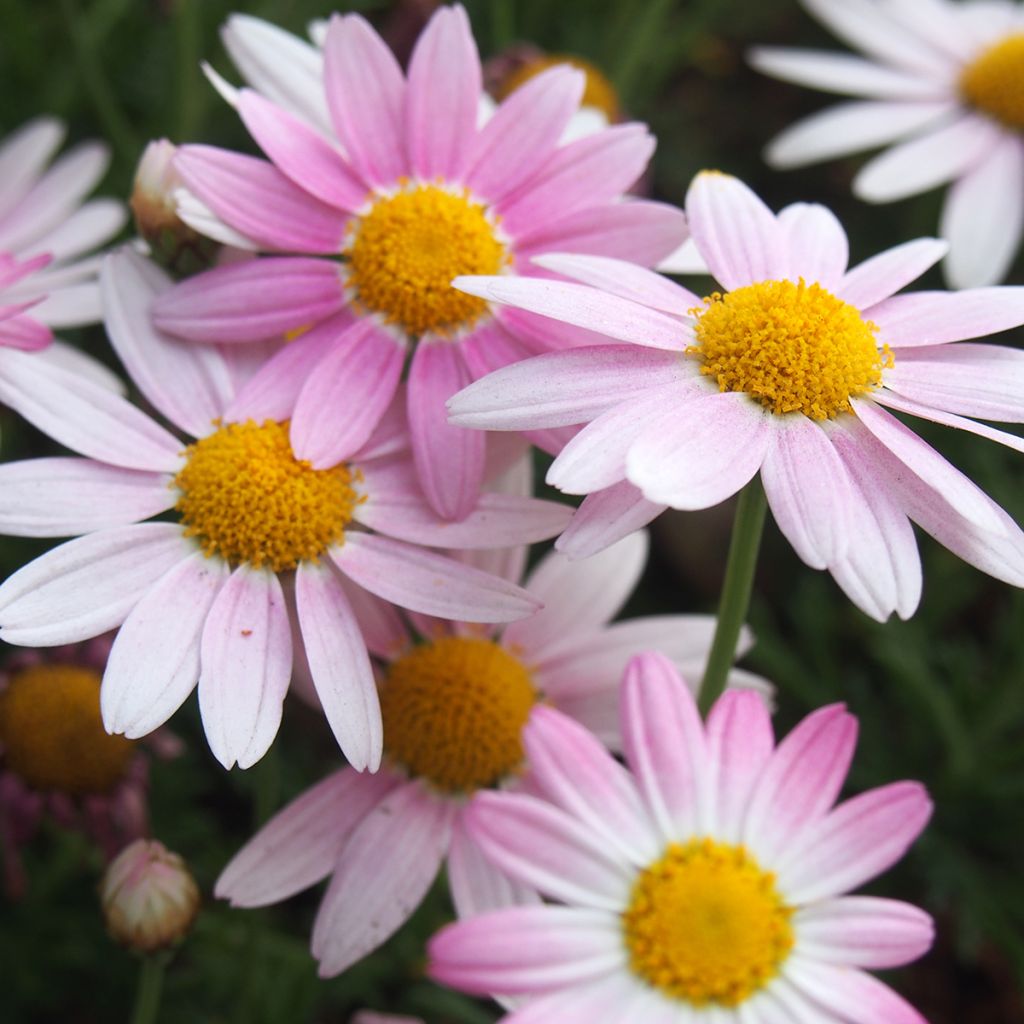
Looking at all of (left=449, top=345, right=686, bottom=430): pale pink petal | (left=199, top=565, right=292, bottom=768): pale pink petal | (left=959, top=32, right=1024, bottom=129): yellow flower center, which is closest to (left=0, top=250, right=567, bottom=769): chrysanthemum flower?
(left=199, top=565, right=292, bottom=768): pale pink petal

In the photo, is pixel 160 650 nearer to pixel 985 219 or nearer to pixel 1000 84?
pixel 985 219

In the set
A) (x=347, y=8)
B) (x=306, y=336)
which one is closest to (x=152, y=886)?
(x=306, y=336)

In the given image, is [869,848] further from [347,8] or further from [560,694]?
[347,8]

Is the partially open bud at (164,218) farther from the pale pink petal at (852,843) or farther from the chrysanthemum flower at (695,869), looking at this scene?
the pale pink petal at (852,843)

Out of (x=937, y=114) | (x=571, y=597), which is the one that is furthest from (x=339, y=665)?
(x=937, y=114)

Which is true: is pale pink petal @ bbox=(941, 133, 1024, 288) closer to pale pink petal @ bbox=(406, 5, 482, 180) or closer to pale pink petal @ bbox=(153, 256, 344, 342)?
pale pink petal @ bbox=(406, 5, 482, 180)
